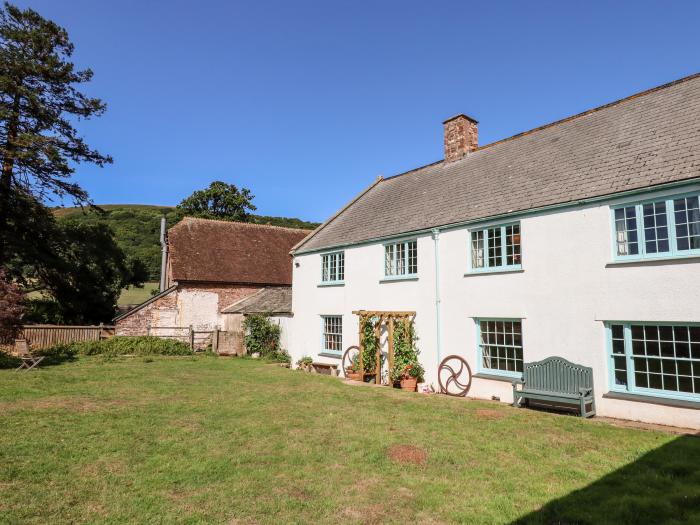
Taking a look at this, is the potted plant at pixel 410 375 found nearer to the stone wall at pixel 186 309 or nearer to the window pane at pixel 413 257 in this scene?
the window pane at pixel 413 257

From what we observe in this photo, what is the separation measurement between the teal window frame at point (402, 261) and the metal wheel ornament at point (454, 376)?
3.35m

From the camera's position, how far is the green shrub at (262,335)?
2425cm

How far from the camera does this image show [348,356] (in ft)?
60.4

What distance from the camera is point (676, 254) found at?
9.59 m

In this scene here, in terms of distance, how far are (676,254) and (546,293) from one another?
3115 millimetres

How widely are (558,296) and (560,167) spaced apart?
14.6ft

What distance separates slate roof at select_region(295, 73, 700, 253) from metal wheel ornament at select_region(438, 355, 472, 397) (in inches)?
183

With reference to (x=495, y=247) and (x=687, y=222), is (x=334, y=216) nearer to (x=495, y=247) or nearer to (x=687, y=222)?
(x=495, y=247)

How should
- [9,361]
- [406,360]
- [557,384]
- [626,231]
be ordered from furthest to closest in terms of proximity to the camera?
[9,361], [406,360], [557,384], [626,231]

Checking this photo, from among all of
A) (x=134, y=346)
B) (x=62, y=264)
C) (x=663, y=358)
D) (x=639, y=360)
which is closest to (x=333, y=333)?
(x=639, y=360)

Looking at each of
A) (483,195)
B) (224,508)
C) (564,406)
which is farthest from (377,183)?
(224,508)

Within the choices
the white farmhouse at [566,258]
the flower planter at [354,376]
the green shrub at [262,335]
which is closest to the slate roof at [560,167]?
the white farmhouse at [566,258]

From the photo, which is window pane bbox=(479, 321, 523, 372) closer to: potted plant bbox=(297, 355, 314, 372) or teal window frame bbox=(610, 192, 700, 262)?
teal window frame bbox=(610, 192, 700, 262)

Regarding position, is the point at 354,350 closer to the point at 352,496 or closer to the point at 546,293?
the point at 546,293
